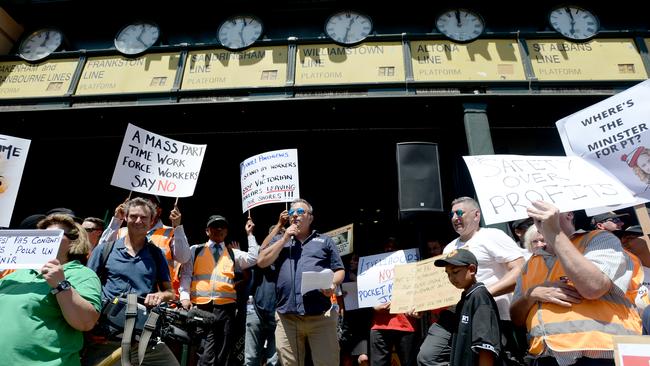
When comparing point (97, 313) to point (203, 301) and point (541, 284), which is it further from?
point (541, 284)

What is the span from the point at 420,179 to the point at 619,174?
141 inches

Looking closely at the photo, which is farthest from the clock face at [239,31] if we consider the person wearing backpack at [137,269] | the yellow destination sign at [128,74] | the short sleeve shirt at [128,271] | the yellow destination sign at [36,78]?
the short sleeve shirt at [128,271]

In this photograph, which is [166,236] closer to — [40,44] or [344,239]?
[344,239]

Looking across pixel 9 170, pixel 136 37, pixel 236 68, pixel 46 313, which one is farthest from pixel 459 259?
pixel 136 37

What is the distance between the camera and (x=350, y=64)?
26.2 feet

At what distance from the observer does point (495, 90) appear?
7.56 metres

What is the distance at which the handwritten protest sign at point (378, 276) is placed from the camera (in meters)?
5.14

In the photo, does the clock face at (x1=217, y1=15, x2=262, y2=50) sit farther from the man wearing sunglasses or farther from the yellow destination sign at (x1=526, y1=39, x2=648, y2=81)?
the man wearing sunglasses

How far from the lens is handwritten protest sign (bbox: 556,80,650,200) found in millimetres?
2811

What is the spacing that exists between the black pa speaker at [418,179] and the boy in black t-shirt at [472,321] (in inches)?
129

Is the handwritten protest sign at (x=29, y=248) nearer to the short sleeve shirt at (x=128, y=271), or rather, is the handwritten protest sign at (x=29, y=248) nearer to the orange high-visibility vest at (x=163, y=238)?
the short sleeve shirt at (x=128, y=271)

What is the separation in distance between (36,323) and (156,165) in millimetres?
2596

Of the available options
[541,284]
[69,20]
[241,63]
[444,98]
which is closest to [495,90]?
[444,98]

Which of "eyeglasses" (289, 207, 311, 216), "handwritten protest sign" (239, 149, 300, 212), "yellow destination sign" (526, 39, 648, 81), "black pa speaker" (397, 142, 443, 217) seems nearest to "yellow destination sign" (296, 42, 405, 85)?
"black pa speaker" (397, 142, 443, 217)
